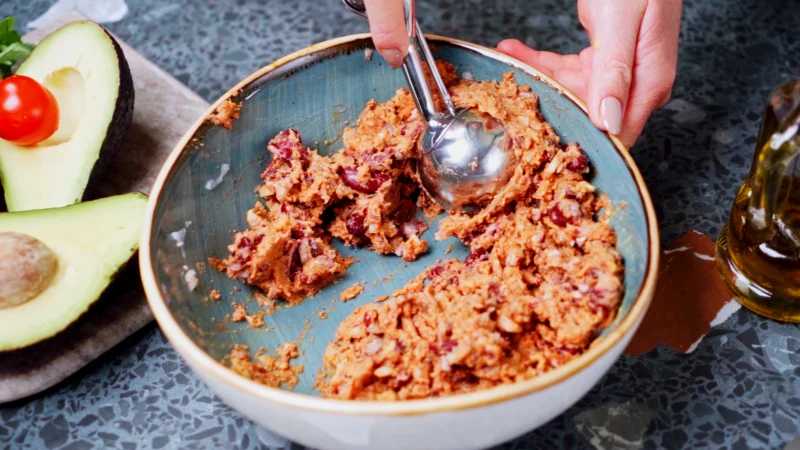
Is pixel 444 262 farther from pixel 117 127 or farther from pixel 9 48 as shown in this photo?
pixel 9 48

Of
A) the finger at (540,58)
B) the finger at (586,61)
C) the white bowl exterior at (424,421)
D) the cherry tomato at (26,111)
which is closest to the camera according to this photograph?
the white bowl exterior at (424,421)

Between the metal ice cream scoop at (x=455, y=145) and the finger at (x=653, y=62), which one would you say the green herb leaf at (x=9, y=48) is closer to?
the metal ice cream scoop at (x=455, y=145)

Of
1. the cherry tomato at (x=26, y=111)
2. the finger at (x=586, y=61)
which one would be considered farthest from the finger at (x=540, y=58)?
the cherry tomato at (x=26, y=111)

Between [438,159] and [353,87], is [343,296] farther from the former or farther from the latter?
[353,87]

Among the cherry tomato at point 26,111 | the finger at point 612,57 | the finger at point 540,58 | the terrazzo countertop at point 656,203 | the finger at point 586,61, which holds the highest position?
the finger at point 612,57

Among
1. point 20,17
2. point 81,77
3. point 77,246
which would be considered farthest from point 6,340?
point 20,17

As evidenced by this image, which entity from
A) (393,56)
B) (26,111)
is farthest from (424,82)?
(26,111)
